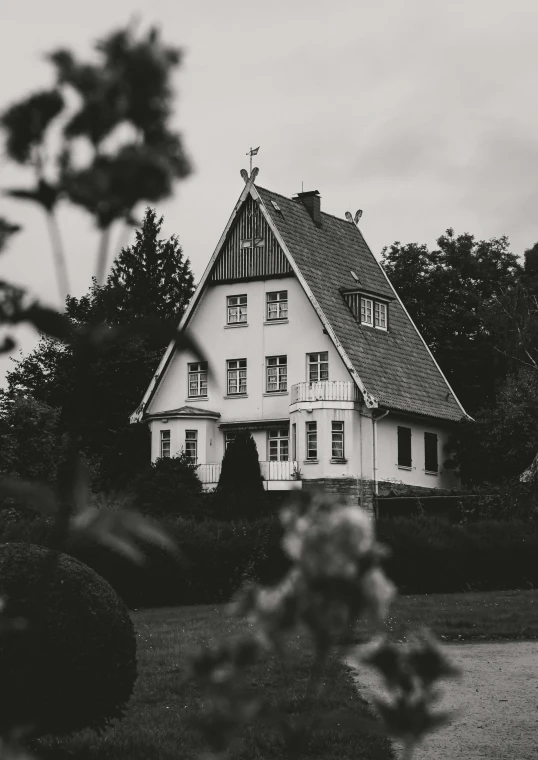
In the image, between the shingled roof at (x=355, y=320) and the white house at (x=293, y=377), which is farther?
the shingled roof at (x=355, y=320)

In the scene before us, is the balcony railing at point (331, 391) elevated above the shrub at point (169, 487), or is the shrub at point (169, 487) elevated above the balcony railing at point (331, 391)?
the balcony railing at point (331, 391)

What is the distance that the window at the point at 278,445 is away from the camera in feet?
152

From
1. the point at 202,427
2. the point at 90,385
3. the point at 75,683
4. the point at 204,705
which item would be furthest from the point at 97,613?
the point at 202,427

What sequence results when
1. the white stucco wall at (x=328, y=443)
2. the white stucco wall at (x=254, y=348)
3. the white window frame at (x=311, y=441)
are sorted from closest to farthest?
the white stucco wall at (x=328, y=443), the white window frame at (x=311, y=441), the white stucco wall at (x=254, y=348)

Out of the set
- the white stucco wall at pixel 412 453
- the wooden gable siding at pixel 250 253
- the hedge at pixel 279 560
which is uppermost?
the wooden gable siding at pixel 250 253

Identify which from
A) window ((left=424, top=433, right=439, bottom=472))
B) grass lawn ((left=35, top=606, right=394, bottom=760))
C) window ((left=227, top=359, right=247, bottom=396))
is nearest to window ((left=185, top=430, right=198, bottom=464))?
window ((left=227, top=359, right=247, bottom=396))

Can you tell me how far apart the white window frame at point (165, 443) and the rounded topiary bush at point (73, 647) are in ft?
119

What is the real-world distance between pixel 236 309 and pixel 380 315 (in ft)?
19.7

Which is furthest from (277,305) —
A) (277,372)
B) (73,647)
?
(73,647)

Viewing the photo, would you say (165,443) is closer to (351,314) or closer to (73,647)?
(351,314)

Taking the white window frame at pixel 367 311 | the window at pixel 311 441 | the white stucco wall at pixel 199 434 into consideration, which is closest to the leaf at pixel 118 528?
the window at pixel 311 441

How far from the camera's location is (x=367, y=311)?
4809 centimetres

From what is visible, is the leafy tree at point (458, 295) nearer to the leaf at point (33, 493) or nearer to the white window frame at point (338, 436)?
the white window frame at point (338, 436)

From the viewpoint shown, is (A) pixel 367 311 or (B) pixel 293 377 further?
(A) pixel 367 311
